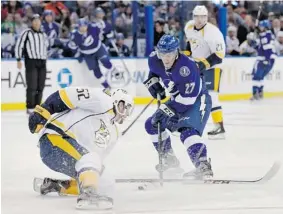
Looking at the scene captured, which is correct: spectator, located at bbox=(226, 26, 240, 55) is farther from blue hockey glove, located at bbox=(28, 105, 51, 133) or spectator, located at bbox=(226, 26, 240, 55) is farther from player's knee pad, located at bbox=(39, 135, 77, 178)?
blue hockey glove, located at bbox=(28, 105, 51, 133)

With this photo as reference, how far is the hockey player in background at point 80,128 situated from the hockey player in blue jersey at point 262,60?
24.3ft

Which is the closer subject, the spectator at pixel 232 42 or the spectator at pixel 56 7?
the spectator at pixel 56 7

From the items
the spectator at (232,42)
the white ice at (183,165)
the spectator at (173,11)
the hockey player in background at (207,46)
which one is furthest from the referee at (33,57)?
the spectator at (232,42)

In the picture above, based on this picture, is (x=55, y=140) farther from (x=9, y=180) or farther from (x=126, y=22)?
(x=126, y=22)

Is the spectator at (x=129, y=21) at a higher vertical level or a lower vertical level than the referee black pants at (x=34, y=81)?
higher

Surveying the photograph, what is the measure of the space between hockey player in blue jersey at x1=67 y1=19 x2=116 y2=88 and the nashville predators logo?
22.0 feet

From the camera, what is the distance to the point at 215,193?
16.6ft

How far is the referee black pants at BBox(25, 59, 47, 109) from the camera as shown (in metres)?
10.1

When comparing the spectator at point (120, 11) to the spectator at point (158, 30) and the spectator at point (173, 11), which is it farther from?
the spectator at point (173, 11)

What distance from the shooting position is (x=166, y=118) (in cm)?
553

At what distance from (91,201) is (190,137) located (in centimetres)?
117

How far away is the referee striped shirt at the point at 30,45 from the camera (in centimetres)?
998

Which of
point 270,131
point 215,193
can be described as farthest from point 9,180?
point 270,131

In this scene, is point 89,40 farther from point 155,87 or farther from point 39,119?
point 39,119
